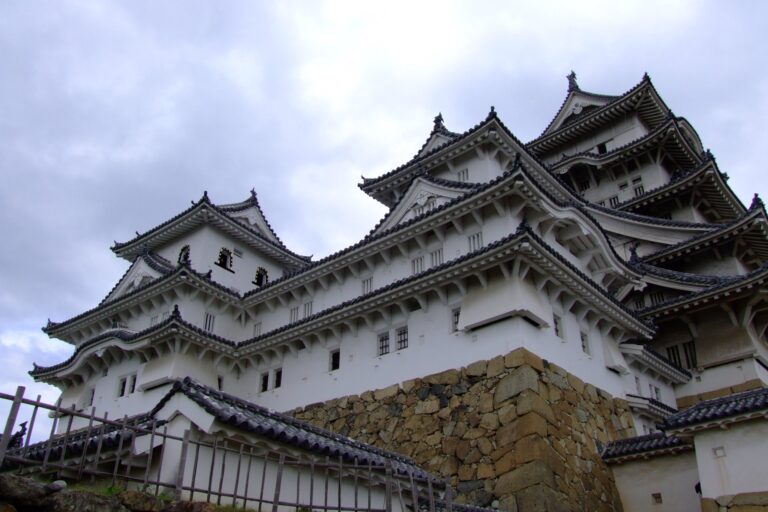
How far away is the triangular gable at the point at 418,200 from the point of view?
23250 millimetres

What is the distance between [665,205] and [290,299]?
65.3 ft

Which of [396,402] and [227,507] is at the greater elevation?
[396,402]

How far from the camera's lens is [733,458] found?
46.3 feet

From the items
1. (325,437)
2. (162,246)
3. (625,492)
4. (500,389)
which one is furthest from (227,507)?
(162,246)

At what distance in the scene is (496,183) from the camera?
19.6 metres

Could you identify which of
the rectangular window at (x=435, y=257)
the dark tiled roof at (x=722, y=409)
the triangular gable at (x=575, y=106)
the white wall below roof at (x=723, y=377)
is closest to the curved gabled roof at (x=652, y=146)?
the triangular gable at (x=575, y=106)

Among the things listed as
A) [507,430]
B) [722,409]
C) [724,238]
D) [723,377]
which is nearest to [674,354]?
[723,377]

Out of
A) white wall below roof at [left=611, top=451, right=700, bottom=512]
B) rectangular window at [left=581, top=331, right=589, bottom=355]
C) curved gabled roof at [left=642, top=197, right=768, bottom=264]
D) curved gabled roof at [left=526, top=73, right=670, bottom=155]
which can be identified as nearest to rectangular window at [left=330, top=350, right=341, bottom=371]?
rectangular window at [left=581, top=331, right=589, bottom=355]

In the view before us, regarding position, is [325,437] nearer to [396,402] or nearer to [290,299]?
[396,402]

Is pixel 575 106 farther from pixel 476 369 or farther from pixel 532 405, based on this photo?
pixel 532 405

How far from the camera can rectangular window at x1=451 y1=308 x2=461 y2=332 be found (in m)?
19.1

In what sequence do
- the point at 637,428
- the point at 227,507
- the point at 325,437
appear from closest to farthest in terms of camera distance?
the point at 227,507 → the point at 325,437 → the point at 637,428

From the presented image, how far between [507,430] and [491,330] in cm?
290

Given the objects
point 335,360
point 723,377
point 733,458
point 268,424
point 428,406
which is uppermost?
point 723,377
